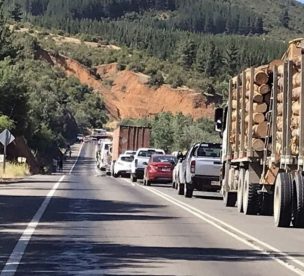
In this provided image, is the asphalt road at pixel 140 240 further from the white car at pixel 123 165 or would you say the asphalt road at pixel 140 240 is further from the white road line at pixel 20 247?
the white car at pixel 123 165

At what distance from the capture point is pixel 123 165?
5106 centimetres

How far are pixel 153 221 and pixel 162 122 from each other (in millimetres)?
75841

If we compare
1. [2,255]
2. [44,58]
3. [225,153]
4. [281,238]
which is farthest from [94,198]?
[44,58]

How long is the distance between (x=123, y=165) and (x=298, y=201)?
3288 cm

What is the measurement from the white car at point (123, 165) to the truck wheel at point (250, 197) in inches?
1052

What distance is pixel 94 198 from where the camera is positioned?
28.5 metres

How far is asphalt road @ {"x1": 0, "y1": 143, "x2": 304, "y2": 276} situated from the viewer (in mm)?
12875

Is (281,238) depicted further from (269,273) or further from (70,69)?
(70,69)

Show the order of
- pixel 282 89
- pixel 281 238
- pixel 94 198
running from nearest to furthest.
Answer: pixel 281 238
pixel 282 89
pixel 94 198

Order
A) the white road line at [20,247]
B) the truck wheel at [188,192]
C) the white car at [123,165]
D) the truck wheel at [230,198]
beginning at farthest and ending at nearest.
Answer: the white car at [123,165] < the truck wheel at [188,192] < the truck wheel at [230,198] < the white road line at [20,247]

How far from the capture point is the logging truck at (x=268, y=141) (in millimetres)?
18844

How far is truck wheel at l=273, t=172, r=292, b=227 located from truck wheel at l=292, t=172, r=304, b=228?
0.35 ft

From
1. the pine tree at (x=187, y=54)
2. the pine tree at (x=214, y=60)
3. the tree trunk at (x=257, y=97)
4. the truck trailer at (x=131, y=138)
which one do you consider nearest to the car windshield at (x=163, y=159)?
the truck trailer at (x=131, y=138)

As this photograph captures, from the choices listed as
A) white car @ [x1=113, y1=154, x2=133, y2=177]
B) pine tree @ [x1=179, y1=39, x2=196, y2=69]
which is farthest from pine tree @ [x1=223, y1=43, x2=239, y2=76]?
white car @ [x1=113, y1=154, x2=133, y2=177]
